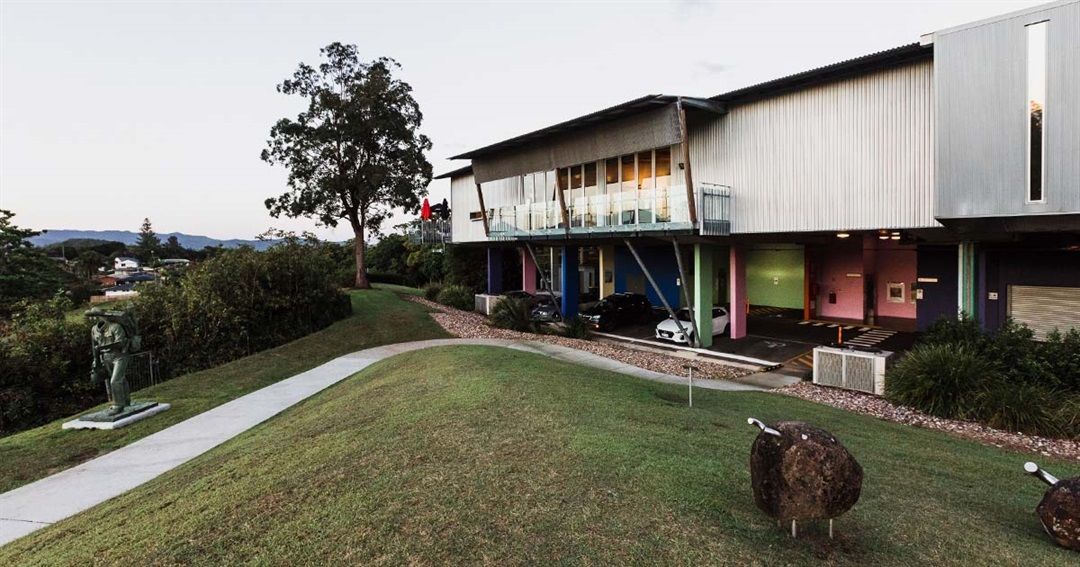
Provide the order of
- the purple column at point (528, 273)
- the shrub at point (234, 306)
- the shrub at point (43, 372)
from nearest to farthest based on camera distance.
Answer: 1. the shrub at point (43, 372)
2. the shrub at point (234, 306)
3. the purple column at point (528, 273)

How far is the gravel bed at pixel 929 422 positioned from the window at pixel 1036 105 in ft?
14.9

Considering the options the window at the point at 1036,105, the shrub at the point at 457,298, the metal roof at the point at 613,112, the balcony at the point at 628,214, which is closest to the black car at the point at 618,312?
the balcony at the point at 628,214

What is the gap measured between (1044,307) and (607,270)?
1974cm

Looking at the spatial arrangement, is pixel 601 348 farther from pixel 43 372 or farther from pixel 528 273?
pixel 43 372

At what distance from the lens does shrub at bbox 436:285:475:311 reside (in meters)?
29.9

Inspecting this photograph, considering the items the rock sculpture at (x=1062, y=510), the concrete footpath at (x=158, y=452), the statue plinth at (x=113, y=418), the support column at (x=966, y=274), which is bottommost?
the concrete footpath at (x=158, y=452)

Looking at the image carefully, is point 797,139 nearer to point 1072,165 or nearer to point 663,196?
point 663,196

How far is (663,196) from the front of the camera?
56.5 feet

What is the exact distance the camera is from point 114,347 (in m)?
10.2

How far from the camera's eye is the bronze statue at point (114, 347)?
10.2m

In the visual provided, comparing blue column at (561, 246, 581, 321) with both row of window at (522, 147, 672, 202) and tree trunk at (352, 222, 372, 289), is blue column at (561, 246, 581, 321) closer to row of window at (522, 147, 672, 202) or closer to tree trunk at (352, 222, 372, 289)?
row of window at (522, 147, 672, 202)

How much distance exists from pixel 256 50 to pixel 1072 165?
24.4 m

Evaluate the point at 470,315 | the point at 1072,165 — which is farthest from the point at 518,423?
the point at 470,315

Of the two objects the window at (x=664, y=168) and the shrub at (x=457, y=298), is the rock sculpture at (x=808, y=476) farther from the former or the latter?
the shrub at (x=457, y=298)
